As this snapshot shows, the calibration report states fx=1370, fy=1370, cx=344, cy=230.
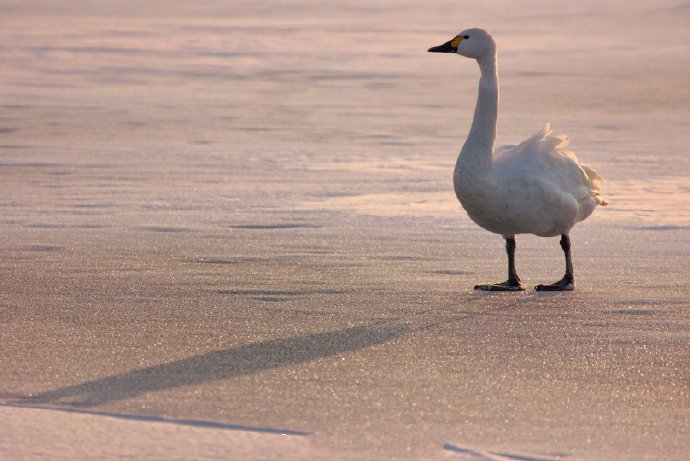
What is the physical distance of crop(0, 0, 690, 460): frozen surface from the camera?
4.93m

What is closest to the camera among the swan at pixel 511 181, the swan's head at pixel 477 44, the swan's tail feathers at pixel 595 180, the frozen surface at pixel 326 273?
the frozen surface at pixel 326 273

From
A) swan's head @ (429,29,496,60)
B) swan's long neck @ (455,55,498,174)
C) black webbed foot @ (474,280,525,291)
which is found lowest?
black webbed foot @ (474,280,525,291)

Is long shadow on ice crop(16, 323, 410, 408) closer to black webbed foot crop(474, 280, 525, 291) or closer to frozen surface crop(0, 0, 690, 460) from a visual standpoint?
frozen surface crop(0, 0, 690, 460)

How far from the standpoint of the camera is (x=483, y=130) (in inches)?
283

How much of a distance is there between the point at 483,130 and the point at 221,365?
7.44 ft

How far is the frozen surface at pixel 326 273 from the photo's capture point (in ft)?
16.2

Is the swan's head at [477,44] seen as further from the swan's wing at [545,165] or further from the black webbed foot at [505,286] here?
the black webbed foot at [505,286]

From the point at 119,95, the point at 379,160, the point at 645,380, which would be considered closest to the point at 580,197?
the point at 645,380

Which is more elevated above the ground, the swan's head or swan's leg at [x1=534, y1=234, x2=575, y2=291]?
the swan's head

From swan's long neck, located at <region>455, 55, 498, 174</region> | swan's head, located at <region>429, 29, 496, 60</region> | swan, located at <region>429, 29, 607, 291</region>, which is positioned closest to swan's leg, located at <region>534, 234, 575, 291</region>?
swan, located at <region>429, 29, 607, 291</region>

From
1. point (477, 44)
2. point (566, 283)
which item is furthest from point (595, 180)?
point (477, 44)

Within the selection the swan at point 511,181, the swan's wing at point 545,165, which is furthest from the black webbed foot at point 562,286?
the swan's wing at point 545,165

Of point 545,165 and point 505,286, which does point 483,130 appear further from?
point 505,286

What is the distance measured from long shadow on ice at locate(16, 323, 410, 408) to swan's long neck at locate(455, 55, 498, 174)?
114 cm
